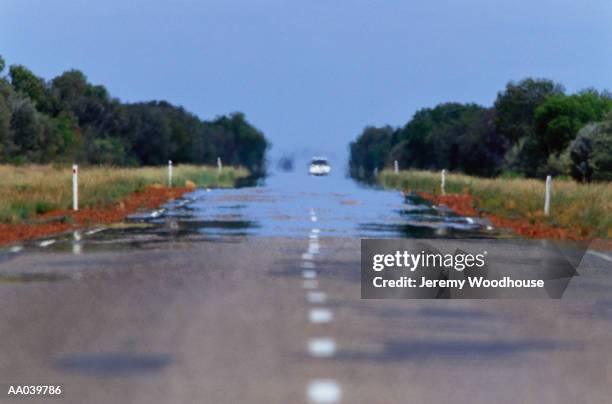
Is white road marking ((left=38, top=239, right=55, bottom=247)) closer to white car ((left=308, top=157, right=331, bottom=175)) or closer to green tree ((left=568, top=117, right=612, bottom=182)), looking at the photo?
green tree ((left=568, top=117, right=612, bottom=182))

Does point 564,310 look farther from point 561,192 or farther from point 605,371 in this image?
point 561,192

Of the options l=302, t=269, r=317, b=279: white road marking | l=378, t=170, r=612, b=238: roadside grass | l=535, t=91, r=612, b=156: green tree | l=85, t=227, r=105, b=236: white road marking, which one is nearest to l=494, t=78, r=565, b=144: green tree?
l=535, t=91, r=612, b=156: green tree

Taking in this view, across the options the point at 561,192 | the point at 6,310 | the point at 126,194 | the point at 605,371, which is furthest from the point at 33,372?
the point at 126,194

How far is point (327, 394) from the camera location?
824 centimetres

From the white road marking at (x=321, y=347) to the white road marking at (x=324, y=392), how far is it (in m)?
1.08

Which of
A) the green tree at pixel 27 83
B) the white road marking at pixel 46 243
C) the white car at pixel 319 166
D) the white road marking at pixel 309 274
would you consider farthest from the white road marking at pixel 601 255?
the white car at pixel 319 166

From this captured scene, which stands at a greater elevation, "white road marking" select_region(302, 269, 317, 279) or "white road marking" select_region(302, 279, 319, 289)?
"white road marking" select_region(302, 279, 319, 289)

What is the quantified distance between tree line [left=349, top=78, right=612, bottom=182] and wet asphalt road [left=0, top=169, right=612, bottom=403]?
3598cm

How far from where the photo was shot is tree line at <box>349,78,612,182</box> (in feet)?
180

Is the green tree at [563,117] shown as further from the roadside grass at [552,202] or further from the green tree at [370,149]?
the green tree at [370,149]

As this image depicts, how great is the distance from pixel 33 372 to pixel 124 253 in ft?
33.2

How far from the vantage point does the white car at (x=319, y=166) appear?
108312 mm

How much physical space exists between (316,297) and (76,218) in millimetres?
15649

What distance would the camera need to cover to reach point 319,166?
109 meters
